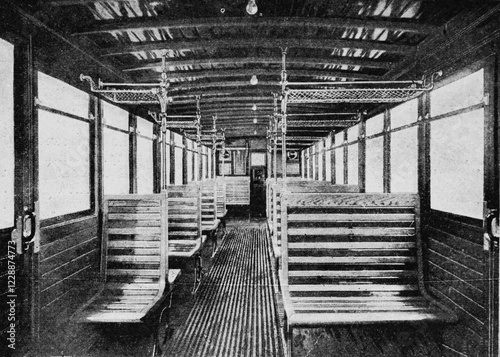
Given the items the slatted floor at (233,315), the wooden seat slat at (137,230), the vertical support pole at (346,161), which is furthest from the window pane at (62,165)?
the vertical support pole at (346,161)

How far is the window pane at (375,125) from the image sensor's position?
579cm

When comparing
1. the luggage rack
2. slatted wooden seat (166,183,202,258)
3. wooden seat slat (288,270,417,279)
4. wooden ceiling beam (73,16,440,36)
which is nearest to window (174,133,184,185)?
slatted wooden seat (166,183,202,258)

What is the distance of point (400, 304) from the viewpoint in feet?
9.72

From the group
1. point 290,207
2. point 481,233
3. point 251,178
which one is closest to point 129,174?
point 290,207

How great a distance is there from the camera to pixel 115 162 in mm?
4945

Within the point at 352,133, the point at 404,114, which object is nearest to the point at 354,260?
the point at 404,114

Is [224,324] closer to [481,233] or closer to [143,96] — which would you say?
[481,233]

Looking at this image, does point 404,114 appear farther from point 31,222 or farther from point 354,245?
point 31,222

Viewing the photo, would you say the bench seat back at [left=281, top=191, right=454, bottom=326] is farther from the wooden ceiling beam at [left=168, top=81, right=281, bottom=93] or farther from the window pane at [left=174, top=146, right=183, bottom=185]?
the window pane at [left=174, top=146, right=183, bottom=185]

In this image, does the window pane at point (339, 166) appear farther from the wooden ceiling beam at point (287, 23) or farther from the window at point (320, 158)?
the wooden ceiling beam at point (287, 23)

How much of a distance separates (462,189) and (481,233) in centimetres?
52

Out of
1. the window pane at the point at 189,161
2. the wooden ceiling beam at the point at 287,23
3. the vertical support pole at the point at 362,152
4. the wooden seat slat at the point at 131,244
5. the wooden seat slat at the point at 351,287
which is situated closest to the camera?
the wooden ceiling beam at the point at 287,23

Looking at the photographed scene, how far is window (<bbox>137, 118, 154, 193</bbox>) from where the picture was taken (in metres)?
6.00

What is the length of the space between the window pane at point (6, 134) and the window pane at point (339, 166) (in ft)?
24.6
